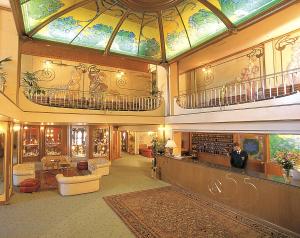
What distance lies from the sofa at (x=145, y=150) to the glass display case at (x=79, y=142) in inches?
205

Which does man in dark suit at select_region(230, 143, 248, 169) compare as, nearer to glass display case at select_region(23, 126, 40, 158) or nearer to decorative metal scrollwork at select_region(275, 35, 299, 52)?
decorative metal scrollwork at select_region(275, 35, 299, 52)

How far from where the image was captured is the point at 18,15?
632 centimetres

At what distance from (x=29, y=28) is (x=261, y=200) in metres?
8.94

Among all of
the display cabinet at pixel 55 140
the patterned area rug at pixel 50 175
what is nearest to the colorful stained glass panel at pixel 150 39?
the patterned area rug at pixel 50 175

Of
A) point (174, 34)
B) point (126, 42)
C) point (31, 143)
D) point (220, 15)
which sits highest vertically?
point (174, 34)

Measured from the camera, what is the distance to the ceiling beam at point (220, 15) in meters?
6.99

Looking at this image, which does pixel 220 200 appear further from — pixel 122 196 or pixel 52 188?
pixel 52 188

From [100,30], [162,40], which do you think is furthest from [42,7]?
[162,40]

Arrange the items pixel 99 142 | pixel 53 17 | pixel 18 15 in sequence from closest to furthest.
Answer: pixel 18 15, pixel 53 17, pixel 99 142

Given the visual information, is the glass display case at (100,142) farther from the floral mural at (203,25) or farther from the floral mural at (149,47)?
the floral mural at (203,25)

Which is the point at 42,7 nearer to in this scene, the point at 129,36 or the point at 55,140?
the point at 129,36

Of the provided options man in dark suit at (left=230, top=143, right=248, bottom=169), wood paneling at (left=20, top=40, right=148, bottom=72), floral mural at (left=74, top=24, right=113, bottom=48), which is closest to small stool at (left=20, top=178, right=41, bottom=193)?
wood paneling at (left=20, top=40, right=148, bottom=72)

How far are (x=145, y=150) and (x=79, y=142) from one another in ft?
18.8

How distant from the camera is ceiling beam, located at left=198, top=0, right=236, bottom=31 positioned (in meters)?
6.99
